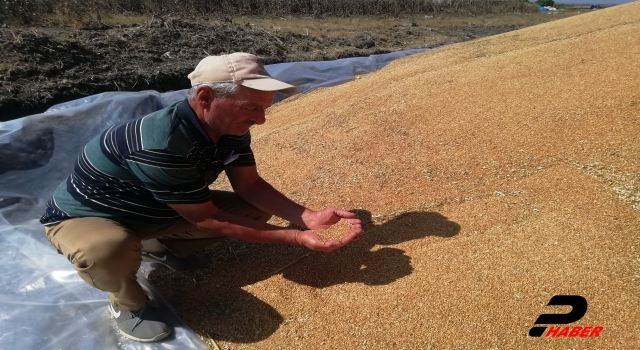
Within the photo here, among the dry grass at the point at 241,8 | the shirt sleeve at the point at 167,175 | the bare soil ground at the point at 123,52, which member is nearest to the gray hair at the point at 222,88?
the shirt sleeve at the point at 167,175

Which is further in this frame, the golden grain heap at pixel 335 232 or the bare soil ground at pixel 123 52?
the bare soil ground at pixel 123 52

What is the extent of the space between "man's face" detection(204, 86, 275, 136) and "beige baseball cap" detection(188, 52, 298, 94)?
0.03m

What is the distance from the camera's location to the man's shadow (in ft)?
5.89

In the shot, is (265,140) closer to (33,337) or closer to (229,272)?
(229,272)

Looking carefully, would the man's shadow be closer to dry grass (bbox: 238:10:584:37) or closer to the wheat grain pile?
the wheat grain pile

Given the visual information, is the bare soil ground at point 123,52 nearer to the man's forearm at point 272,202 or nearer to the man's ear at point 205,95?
the man's forearm at point 272,202

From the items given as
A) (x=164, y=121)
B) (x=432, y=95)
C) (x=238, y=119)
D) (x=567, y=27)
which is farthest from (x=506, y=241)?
(x=567, y=27)

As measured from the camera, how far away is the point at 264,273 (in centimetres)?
204

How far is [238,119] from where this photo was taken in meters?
1.63

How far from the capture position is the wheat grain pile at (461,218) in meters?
1.61

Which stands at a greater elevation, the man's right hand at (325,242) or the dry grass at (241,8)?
the dry grass at (241,8)

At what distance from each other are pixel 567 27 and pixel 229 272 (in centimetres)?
489

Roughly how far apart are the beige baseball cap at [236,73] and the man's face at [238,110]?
3 centimetres

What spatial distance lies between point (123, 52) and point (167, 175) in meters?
5.62
